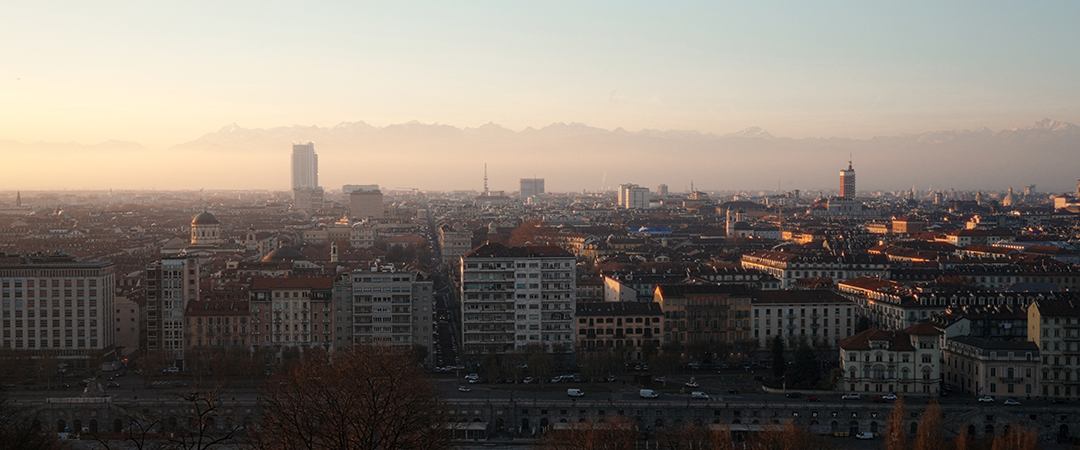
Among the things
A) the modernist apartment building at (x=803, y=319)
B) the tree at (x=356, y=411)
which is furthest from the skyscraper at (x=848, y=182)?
the tree at (x=356, y=411)

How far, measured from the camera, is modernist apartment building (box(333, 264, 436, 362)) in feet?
127

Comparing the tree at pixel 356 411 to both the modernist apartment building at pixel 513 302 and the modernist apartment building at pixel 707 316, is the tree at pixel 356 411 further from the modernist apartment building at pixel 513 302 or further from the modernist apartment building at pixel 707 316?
the modernist apartment building at pixel 707 316

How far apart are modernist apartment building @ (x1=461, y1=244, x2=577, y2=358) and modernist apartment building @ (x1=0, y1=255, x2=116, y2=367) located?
13.5 m

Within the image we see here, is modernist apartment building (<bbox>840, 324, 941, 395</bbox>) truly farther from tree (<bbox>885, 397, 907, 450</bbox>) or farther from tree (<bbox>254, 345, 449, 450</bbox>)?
tree (<bbox>254, 345, 449, 450</bbox>)

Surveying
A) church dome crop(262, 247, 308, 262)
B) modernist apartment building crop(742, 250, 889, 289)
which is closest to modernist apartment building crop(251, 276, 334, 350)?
modernist apartment building crop(742, 250, 889, 289)

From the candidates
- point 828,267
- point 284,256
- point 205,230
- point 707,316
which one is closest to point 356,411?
point 707,316

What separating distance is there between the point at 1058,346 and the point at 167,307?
30539 millimetres

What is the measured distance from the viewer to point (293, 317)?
129 ft

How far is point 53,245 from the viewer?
80.5 metres

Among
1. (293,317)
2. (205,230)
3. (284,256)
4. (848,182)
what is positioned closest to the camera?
(293,317)

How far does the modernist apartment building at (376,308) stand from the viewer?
3878cm

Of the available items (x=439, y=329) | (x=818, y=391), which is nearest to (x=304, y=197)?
(x=439, y=329)

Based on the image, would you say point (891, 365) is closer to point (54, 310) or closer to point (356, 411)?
point (356, 411)

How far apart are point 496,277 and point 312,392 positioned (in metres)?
17.8
